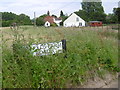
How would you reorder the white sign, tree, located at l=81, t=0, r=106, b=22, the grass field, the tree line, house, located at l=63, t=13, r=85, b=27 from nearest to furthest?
the grass field
the white sign
the tree line
house, located at l=63, t=13, r=85, b=27
tree, located at l=81, t=0, r=106, b=22

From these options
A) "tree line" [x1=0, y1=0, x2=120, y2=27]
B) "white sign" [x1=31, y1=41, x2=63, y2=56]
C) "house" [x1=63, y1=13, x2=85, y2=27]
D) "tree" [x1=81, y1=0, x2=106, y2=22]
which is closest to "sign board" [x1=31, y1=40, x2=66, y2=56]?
"white sign" [x1=31, y1=41, x2=63, y2=56]

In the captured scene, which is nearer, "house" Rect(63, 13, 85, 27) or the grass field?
the grass field

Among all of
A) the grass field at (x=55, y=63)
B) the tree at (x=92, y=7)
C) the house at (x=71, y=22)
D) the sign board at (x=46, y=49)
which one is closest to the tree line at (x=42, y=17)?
the tree at (x=92, y=7)

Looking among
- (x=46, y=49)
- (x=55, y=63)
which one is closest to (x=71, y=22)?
(x=46, y=49)

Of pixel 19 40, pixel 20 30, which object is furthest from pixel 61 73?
pixel 20 30

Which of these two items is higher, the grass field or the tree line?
the tree line

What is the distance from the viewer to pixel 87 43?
12.9ft

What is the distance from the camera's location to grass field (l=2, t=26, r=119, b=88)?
257 centimetres

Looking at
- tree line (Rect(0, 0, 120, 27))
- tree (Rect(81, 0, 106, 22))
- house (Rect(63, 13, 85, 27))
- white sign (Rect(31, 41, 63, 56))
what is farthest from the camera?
tree (Rect(81, 0, 106, 22))

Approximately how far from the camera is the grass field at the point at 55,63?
2570 millimetres

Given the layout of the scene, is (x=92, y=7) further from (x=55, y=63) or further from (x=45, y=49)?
(x=55, y=63)

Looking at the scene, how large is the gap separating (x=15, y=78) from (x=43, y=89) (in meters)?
0.51

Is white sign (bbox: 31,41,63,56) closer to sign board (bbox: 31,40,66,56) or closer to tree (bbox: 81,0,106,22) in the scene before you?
sign board (bbox: 31,40,66,56)

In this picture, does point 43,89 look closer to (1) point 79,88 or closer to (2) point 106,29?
(1) point 79,88
